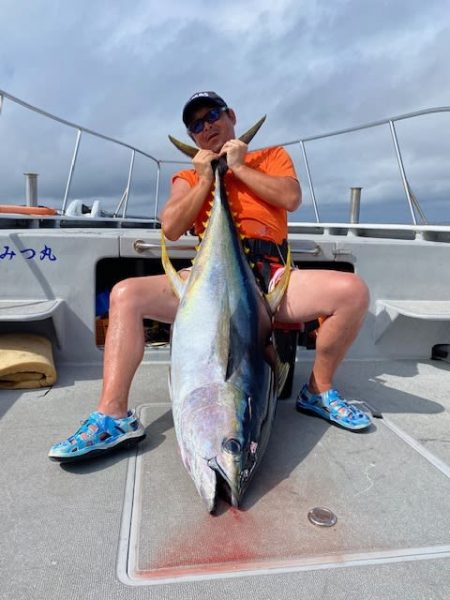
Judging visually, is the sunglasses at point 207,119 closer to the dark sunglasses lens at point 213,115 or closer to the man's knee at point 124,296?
the dark sunglasses lens at point 213,115

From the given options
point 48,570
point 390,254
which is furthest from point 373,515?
point 390,254

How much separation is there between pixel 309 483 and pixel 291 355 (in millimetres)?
794

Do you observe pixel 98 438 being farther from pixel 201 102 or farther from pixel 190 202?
pixel 201 102

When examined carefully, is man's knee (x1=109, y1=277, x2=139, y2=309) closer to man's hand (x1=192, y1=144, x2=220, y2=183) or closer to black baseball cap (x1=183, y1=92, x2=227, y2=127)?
man's hand (x1=192, y1=144, x2=220, y2=183)

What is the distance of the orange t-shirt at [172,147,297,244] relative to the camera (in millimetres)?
2172

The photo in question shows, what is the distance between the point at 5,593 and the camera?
→ 1085mm

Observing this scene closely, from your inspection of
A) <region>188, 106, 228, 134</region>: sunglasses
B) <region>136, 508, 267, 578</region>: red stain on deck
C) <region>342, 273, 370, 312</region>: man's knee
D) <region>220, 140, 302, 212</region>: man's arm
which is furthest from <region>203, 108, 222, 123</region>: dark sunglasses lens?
<region>136, 508, 267, 578</region>: red stain on deck

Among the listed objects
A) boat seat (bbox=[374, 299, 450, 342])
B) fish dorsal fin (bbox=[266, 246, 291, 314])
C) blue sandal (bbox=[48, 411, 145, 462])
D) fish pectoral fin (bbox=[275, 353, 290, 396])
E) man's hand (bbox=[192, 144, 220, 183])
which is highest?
man's hand (bbox=[192, 144, 220, 183])

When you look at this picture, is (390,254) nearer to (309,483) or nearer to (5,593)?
(309,483)

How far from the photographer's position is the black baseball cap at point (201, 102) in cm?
217

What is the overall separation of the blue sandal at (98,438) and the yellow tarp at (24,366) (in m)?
0.85

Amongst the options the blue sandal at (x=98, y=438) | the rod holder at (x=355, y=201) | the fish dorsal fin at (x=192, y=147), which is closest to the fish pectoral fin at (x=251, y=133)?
the fish dorsal fin at (x=192, y=147)

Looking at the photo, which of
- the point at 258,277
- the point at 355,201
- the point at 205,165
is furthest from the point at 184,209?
the point at 355,201

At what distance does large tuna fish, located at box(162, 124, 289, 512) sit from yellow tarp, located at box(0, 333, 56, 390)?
100 cm
